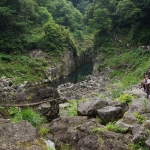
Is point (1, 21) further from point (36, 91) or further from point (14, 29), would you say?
point (36, 91)

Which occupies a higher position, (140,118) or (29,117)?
(140,118)

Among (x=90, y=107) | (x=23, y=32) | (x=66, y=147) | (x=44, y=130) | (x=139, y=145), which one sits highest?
(x=23, y=32)

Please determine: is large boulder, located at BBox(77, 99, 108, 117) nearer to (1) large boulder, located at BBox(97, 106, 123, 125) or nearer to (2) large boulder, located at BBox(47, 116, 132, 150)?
(1) large boulder, located at BBox(97, 106, 123, 125)

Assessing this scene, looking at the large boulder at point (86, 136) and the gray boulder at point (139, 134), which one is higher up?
the gray boulder at point (139, 134)

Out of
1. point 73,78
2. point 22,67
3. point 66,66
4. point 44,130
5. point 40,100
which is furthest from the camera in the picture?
point 66,66

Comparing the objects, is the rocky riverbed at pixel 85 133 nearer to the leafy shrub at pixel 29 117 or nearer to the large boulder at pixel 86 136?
the large boulder at pixel 86 136

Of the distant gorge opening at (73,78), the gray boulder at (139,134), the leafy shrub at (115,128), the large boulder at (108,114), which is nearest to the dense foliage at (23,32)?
the distant gorge opening at (73,78)

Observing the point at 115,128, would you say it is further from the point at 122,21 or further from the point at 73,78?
the point at 122,21

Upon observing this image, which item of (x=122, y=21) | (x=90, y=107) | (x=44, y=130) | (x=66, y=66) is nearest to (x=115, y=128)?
(x=90, y=107)

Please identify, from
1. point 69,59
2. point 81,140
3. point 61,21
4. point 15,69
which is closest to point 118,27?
point 69,59

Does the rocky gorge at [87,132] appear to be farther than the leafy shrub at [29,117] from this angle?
No

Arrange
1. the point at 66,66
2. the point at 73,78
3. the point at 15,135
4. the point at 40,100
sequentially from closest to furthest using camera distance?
the point at 15,135
the point at 40,100
the point at 73,78
the point at 66,66

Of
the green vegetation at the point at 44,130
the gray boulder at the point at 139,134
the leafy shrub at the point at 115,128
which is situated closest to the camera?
the gray boulder at the point at 139,134

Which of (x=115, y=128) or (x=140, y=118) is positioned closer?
(x=115, y=128)
